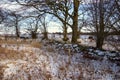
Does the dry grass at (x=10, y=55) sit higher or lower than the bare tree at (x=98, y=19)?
lower

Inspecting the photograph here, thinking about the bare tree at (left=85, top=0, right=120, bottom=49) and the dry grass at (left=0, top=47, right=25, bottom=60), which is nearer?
the dry grass at (left=0, top=47, right=25, bottom=60)

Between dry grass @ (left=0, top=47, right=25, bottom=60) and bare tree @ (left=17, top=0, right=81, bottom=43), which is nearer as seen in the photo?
dry grass @ (left=0, top=47, right=25, bottom=60)

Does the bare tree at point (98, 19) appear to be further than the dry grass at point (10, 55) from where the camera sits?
Yes

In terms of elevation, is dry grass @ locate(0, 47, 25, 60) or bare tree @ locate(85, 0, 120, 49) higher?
bare tree @ locate(85, 0, 120, 49)

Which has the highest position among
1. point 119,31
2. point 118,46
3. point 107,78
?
point 119,31

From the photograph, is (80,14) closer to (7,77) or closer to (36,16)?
(36,16)

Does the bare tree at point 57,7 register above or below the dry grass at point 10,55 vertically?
above

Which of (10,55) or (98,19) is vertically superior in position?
(98,19)

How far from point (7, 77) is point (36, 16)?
14666mm

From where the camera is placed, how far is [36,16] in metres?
22.6

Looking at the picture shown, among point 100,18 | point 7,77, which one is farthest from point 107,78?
point 100,18

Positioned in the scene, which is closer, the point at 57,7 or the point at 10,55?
the point at 10,55

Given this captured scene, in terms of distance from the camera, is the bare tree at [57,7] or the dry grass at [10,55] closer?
the dry grass at [10,55]

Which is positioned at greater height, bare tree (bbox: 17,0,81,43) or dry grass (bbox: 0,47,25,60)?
bare tree (bbox: 17,0,81,43)
